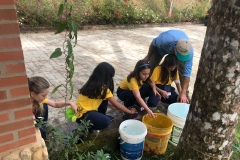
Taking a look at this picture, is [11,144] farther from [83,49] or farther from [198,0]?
[198,0]

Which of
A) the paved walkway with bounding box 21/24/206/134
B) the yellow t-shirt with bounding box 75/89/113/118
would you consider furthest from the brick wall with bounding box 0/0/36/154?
the paved walkway with bounding box 21/24/206/134

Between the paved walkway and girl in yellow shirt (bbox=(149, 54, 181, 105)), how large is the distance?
43.5 inches

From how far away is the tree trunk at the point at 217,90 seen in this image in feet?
5.08

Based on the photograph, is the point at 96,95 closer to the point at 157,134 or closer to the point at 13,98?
the point at 157,134

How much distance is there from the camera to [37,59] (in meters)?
5.39

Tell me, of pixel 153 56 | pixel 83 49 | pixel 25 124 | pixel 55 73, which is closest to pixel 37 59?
pixel 55 73

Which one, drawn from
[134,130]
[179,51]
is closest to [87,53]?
[179,51]

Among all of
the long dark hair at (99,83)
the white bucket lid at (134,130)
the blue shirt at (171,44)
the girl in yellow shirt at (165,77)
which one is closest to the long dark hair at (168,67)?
the girl in yellow shirt at (165,77)

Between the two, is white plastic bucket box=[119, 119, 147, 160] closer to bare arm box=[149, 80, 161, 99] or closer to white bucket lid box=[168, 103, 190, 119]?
white bucket lid box=[168, 103, 190, 119]

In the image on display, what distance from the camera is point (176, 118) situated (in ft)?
8.79

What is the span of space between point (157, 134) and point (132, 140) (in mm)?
329

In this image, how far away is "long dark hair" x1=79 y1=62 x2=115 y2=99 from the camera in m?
2.55

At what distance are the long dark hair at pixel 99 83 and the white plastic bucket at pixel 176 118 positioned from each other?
83cm

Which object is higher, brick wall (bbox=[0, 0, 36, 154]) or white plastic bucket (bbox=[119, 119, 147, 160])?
brick wall (bbox=[0, 0, 36, 154])
